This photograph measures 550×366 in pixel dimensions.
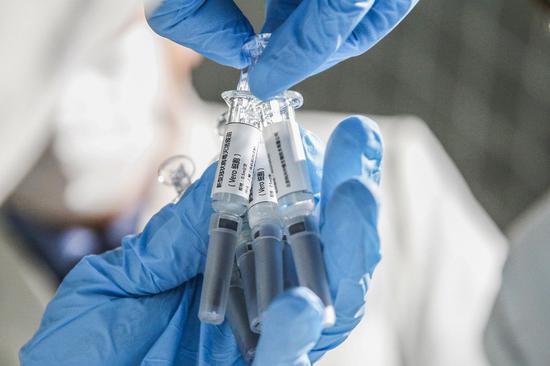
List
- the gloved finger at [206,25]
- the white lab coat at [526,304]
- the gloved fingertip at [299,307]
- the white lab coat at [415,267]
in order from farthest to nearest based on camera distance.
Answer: the white lab coat at [415,267], the white lab coat at [526,304], the gloved finger at [206,25], the gloved fingertip at [299,307]

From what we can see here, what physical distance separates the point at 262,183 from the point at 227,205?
0.06 m

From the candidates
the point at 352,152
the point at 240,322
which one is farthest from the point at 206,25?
the point at 240,322

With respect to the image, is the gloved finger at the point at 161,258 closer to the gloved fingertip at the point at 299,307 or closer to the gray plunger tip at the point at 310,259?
the gray plunger tip at the point at 310,259

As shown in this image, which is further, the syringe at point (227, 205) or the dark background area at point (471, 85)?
the dark background area at point (471, 85)

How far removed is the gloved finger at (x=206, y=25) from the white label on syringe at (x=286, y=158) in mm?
193

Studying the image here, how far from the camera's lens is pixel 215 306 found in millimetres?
812

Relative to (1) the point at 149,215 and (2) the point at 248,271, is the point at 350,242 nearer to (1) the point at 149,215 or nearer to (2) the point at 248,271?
(2) the point at 248,271

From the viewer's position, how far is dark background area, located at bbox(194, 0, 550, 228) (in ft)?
6.72

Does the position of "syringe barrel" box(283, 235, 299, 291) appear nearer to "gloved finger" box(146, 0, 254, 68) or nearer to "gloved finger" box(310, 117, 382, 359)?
"gloved finger" box(310, 117, 382, 359)

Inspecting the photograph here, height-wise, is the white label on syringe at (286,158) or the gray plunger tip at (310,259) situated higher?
the white label on syringe at (286,158)

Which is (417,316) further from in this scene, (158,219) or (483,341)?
(158,219)

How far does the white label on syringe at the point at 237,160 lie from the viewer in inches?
34.4

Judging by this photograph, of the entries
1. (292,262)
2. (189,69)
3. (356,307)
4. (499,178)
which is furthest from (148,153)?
(499,178)

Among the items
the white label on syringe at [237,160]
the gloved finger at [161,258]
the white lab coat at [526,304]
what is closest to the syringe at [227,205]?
the white label on syringe at [237,160]
